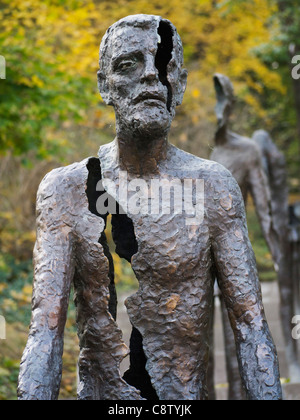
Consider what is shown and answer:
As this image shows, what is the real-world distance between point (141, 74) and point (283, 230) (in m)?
5.56

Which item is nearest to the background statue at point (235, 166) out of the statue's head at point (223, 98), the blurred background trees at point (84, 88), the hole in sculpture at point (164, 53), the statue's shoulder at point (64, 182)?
the statue's head at point (223, 98)

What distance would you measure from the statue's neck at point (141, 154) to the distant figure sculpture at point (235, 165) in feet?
9.62

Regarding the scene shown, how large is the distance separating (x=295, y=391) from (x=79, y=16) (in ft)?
15.8

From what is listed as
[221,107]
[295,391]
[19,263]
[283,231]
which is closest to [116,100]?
[221,107]

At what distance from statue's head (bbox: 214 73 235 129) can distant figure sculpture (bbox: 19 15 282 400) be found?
3092mm

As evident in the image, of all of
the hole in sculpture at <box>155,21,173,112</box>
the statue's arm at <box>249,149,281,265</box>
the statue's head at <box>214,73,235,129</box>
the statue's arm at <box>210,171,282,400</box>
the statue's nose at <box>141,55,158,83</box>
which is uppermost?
the statue's head at <box>214,73,235,129</box>

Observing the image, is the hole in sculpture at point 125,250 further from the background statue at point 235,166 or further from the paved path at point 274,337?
the background statue at point 235,166

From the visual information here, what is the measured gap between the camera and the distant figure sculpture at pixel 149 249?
107 inches

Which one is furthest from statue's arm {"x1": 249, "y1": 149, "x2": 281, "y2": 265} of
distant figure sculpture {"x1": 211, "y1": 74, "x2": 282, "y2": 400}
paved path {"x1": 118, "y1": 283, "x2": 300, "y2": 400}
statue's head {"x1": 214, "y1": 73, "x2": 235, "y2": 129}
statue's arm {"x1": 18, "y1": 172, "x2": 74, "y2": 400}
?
statue's arm {"x1": 18, "y1": 172, "x2": 74, "y2": 400}

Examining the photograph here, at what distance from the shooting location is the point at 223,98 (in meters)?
6.05

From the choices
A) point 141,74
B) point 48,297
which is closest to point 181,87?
point 141,74

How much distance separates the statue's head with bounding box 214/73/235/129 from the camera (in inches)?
236

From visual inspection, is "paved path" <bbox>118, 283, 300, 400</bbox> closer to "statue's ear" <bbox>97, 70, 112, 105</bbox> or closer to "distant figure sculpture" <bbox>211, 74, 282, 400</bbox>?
"distant figure sculpture" <bbox>211, 74, 282, 400</bbox>

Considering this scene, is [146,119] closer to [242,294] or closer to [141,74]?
[141,74]
